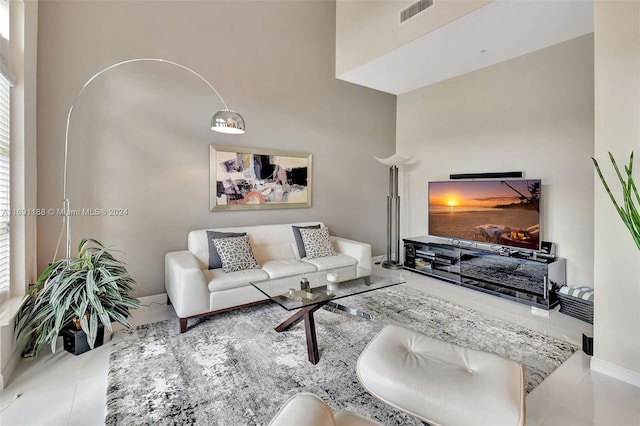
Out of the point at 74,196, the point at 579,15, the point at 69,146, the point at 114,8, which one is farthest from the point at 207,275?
the point at 579,15

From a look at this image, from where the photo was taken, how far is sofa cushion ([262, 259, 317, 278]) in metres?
3.32

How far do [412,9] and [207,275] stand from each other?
3.49 metres

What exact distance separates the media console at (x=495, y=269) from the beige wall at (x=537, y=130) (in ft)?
1.22

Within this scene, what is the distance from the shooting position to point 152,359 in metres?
2.33

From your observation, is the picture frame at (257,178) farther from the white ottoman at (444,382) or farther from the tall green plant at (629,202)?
the tall green plant at (629,202)

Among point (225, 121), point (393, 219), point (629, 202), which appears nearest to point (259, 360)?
point (225, 121)

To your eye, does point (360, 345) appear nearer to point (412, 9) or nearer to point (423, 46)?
point (423, 46)

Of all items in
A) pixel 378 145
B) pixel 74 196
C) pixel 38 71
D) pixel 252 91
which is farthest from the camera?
pixel 378 145

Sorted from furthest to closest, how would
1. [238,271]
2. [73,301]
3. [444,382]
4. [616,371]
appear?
1. [238,271]
2. [73,301]
3. [616,371]
4. [444,382]

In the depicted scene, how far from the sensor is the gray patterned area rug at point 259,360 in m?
1.83

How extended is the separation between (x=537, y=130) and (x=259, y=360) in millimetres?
3882

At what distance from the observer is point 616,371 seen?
2143 mm

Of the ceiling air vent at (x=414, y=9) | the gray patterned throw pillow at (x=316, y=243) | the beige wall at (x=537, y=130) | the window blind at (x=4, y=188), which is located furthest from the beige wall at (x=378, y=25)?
the window blind at (x=4, y=188)

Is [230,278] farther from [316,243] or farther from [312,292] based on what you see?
[316,243]
